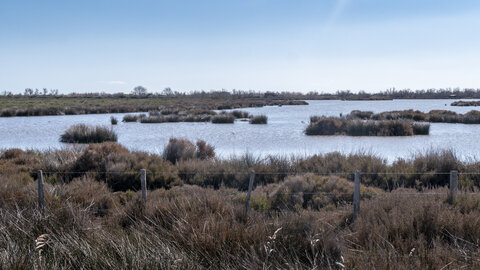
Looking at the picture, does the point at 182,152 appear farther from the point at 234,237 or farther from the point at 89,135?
the point at 234,237

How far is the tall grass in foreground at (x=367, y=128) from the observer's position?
100ft

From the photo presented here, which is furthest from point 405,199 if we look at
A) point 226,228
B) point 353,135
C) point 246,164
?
point 353,135

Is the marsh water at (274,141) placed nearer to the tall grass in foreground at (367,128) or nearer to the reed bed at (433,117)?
the tall grass in foreground at (367,128)

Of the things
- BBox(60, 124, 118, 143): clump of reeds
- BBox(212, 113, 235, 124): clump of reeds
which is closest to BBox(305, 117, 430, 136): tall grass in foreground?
BBox(212, 113, 235, 124): clump of reeds

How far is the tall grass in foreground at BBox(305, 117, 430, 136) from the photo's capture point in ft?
100

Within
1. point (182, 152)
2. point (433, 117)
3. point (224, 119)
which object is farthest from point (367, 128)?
point (182, 152)

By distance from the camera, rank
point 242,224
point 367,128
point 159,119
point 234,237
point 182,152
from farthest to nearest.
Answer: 1. point 159,119
2. point 367,128
3. point 182,152
4. point 242,224
5. point 234,237

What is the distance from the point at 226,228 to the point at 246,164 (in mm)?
9444

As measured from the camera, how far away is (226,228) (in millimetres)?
7008

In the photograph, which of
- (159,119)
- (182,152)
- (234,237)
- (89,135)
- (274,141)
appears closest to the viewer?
(234,237)

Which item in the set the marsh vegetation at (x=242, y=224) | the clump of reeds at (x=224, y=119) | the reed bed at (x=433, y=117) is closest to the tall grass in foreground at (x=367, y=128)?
the reed bed at (x=433, y=117)

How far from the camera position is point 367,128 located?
31.3m

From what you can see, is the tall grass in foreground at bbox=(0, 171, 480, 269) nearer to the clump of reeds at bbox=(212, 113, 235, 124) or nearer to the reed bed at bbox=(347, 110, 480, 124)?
the reed bed at bbox=(347, 110, 480, 124)

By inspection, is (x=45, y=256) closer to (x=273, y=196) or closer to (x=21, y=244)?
(x=21, y=244)
